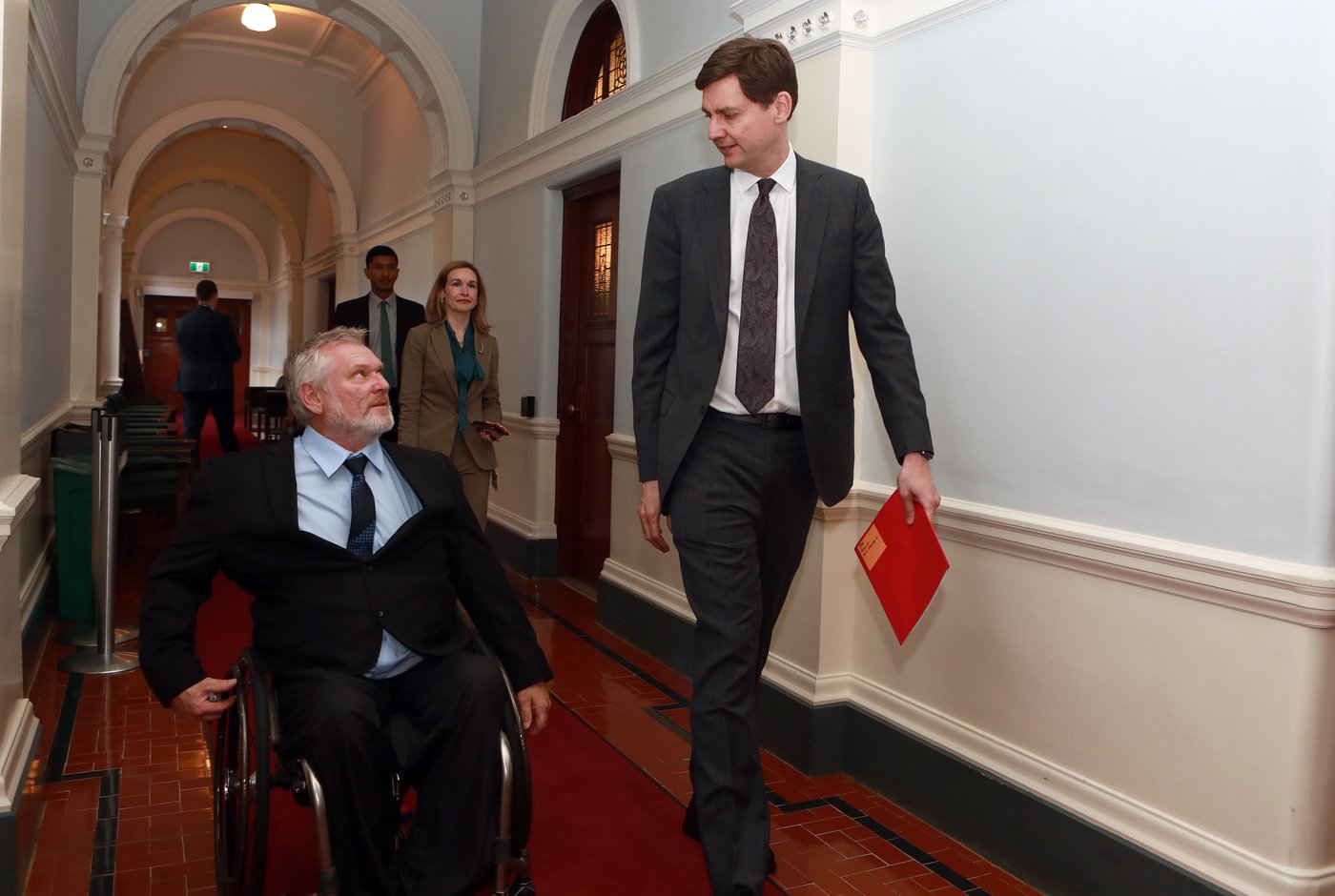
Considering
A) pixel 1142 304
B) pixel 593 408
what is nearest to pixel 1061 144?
pixel 1142 304

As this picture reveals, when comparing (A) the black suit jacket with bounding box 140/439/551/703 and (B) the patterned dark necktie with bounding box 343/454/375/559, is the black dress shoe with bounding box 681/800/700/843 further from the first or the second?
(B) the patterned dark necktie with bounding box 343/454/375/559

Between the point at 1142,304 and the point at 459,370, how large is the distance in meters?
2.92

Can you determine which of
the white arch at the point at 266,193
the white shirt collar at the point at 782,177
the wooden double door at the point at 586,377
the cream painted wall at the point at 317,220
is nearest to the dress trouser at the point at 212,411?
the cream painted wall at the point at 317,220

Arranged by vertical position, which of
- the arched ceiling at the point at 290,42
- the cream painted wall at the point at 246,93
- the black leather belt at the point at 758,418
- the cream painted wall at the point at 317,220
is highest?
the arched ceiling at the point at 290,42

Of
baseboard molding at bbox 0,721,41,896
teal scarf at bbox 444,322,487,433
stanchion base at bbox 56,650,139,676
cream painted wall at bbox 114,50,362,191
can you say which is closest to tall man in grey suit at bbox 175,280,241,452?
cream painted wall at bbox 114,50,362,191

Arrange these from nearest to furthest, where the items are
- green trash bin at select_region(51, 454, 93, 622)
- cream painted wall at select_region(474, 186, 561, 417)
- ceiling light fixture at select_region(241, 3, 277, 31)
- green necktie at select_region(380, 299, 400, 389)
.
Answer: green trash bin at select_region(51, 454, 93, 622) < green necktie at select_region(380, 299, 400, 389) < cream painted wall at select_region(474, 186, 561, 417) < ceiling light fixture at select_region(241, 3, 277, 31)

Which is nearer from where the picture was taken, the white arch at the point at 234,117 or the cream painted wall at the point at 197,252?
the white arch at the point at 234,117

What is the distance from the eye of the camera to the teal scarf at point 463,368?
4680mm

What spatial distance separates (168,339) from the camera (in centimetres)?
2386

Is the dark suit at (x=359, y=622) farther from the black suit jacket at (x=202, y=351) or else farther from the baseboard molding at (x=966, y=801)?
the black suit jacket at (x=202, y=351)

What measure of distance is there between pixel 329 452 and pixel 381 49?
634cm

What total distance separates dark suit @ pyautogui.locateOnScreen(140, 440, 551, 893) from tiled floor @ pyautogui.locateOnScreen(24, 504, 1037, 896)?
683 millimetres

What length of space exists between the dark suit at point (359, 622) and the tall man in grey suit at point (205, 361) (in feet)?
27.9

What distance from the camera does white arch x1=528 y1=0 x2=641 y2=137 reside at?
6.05m
